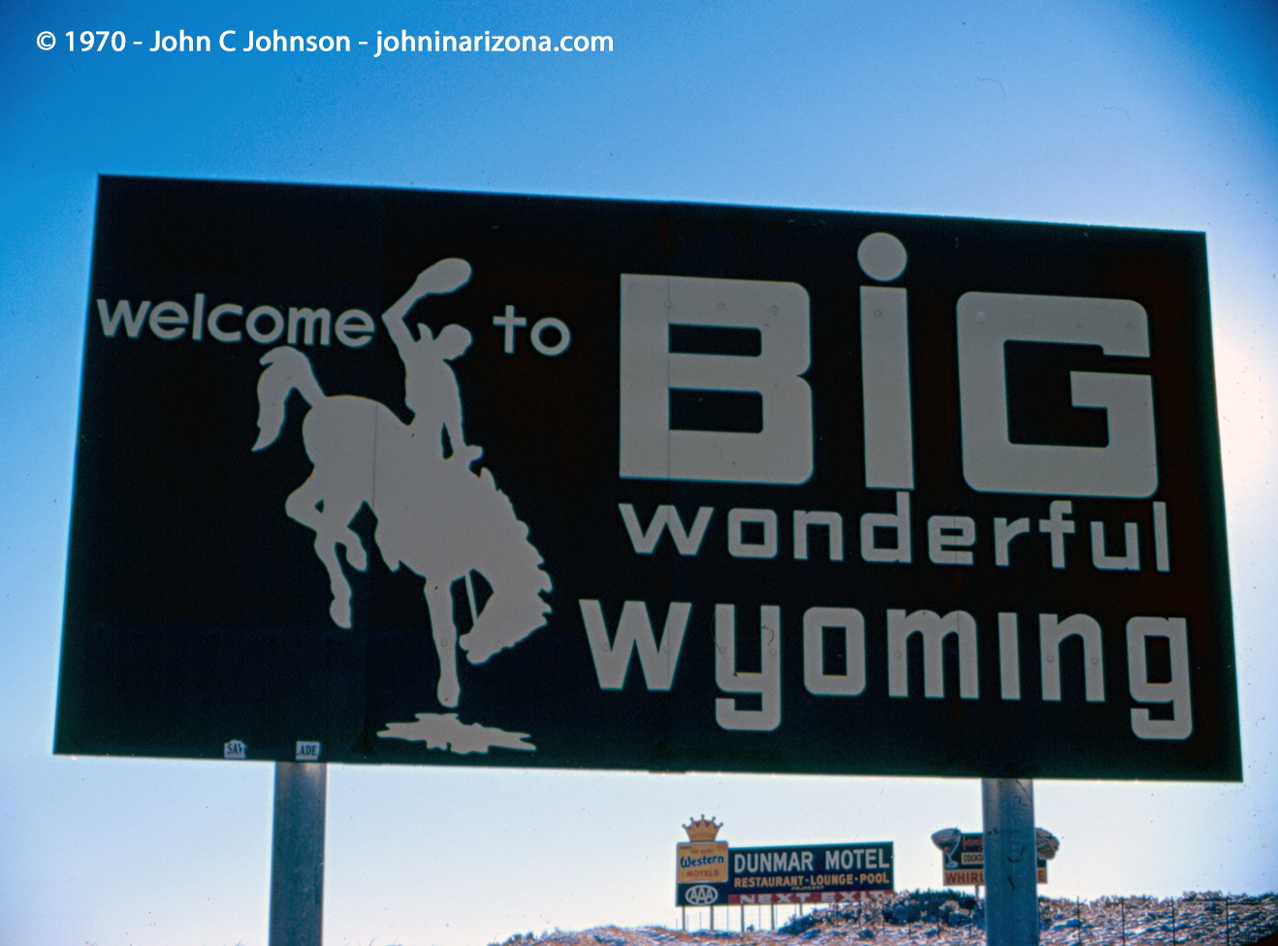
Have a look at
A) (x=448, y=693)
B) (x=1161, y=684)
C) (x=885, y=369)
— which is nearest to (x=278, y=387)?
(x=448, y=693)

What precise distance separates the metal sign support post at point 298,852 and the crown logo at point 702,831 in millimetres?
22211

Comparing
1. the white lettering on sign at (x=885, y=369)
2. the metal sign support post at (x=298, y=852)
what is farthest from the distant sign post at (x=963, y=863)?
the metal sign support post at (x=298, y=852)

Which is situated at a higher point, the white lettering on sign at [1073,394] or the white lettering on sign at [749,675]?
the white lettering on sign at [1073,394]

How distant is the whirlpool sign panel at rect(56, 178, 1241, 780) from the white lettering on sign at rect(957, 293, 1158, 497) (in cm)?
2

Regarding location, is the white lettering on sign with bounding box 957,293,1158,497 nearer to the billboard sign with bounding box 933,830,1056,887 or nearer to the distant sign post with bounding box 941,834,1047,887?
the billboard sign with bounding box 933,830,1056,887

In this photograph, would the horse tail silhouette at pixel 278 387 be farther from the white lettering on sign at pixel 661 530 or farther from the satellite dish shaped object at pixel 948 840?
the satellite dish shaped object at pixel 948 840

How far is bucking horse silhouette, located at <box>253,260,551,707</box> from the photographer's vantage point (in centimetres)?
744

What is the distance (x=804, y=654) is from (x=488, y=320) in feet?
7.81

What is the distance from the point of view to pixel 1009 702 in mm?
7699

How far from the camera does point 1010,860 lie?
7746mm

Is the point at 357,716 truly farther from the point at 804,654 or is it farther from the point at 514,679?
the point at 804,654

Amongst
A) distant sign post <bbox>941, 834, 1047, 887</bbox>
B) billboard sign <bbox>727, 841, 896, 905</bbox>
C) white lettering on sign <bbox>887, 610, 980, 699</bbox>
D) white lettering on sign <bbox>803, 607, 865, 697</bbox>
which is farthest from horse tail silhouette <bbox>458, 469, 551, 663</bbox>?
billboard sign <bbox>727, 841, 896, 905</bbox>

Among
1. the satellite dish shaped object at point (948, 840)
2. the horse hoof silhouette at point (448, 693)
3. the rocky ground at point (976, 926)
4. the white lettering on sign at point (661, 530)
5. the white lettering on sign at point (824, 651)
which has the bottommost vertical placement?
the rocky ground at point (976, 926)

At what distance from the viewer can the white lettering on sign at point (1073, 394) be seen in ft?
26.2
